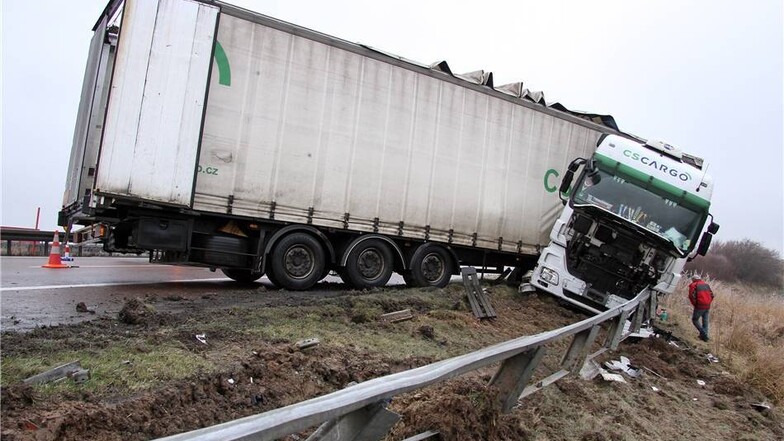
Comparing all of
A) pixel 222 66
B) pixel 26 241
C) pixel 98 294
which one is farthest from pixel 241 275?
pixel 26 241

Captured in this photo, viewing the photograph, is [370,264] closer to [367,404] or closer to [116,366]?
[116,366]

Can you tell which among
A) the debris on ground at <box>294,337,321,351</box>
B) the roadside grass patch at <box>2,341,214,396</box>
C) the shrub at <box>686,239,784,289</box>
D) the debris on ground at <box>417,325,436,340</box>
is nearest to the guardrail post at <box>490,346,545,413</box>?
the debris on ground at <box>294,337,321,351</box>

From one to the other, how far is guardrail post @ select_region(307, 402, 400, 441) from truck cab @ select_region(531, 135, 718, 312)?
23.3ft

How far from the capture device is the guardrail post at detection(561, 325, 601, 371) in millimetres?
5285

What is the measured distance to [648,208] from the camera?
9.09 meters

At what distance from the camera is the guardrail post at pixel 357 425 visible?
2211mm

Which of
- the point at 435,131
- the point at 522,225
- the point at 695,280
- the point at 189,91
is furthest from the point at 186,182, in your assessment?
the point at 695,280

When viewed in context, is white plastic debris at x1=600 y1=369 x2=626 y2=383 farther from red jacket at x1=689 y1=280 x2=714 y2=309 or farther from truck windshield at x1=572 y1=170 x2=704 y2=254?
red jacket at x1=689 y1=280 x2=714 y2=309

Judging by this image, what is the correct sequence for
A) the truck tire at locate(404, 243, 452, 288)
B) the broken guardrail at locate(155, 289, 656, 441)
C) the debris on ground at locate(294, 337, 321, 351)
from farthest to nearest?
1. the truck tire at locate(404, 243, 452, 288)
2. the debris on ground at locate(294, 337, 321, 351)
3. the broken guardrail at locate(155, 289, 656, 441)

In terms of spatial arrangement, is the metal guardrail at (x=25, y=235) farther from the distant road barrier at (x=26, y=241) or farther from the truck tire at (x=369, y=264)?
the truck tire at (x=369, y=264)

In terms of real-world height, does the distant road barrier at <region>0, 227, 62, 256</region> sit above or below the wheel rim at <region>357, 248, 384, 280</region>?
below

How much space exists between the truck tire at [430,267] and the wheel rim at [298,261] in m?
1.91

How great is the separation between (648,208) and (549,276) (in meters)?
2.02

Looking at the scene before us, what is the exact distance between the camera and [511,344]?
345cm
